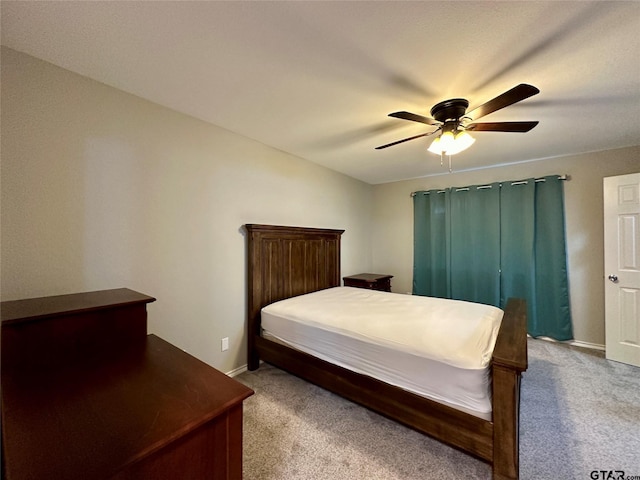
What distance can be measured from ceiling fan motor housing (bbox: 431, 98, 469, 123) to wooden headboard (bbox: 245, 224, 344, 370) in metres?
1.80

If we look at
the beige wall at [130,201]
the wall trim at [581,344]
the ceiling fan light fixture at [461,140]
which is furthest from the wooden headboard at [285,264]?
the wall trim at [581,344]

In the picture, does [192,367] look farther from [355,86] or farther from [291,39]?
[355,86]

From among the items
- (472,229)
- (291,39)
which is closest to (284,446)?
(291,39)

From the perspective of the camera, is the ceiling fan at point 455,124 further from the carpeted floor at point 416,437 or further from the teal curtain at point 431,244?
the teal curtain at point 431,244

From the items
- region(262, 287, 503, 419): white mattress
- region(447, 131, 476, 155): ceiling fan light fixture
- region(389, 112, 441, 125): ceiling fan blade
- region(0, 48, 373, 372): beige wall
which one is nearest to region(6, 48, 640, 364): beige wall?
region(0, 48, 373, 372): beige wall

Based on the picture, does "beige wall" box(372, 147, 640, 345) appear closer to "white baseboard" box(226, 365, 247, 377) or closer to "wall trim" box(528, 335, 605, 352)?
"wall trim" box(528, 335, 605, 352)

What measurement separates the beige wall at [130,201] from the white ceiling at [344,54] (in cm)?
20

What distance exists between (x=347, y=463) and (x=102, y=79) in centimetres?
289

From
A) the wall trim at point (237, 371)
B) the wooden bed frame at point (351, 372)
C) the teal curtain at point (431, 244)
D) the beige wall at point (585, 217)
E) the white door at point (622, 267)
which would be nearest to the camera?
the wooden bed frame at point (351, 372)

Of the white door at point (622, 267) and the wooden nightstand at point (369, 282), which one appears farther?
the wooden nightstand at point (369, 282)

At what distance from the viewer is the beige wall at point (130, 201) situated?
1495 millimetres

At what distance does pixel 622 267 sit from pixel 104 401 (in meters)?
4.29

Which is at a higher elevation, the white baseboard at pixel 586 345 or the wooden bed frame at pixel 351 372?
the wooden bed frame at pixel 351 372

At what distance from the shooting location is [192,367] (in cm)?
119
